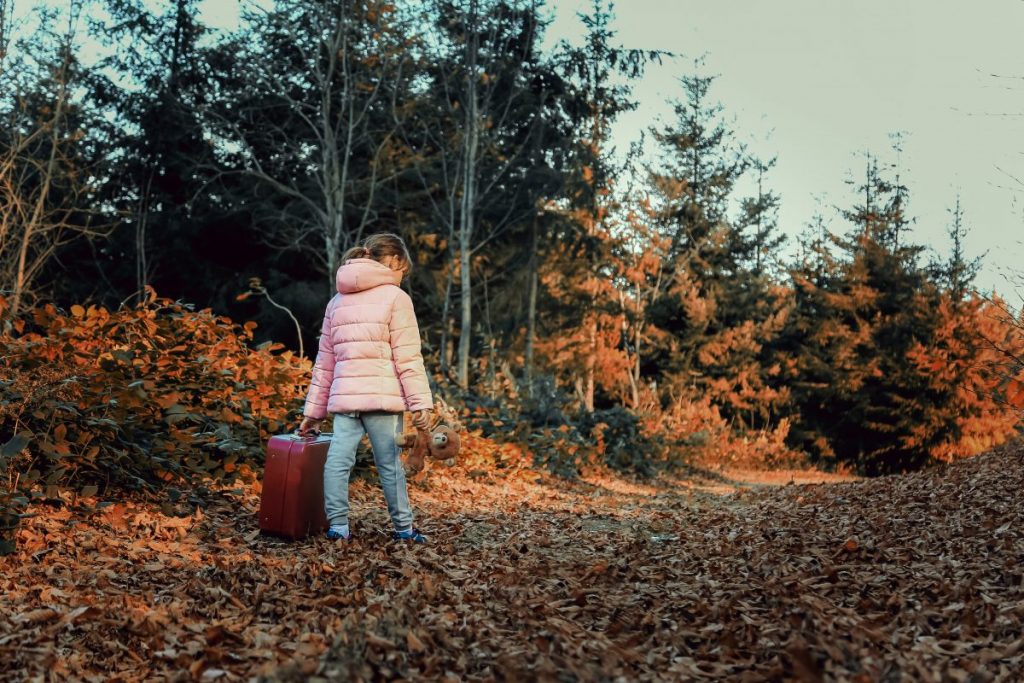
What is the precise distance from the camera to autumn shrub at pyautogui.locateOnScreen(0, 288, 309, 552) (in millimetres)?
5477

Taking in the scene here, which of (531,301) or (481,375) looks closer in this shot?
(481,375)

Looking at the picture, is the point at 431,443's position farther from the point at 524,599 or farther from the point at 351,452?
the point at 524,599

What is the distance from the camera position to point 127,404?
6.01 meters

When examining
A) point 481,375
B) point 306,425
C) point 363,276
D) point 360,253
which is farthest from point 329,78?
point 306,425

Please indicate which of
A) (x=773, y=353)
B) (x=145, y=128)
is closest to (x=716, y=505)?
(x=773, y=353)

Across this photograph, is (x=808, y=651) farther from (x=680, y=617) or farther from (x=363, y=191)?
(x=363, y=191)

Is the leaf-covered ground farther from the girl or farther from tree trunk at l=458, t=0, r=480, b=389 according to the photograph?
tree trunk at l=458, t=0, r=480, b=389

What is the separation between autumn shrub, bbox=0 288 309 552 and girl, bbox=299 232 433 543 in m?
1.33

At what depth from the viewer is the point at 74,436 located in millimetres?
5754

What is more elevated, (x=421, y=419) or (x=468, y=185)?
(x=468, y=185)

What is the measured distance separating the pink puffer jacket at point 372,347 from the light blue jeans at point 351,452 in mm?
117

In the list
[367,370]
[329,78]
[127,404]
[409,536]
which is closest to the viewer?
[367,370]

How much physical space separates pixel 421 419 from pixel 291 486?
3.01ft

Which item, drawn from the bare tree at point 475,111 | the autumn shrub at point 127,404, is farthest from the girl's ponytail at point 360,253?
the bare tree at point 475,111
